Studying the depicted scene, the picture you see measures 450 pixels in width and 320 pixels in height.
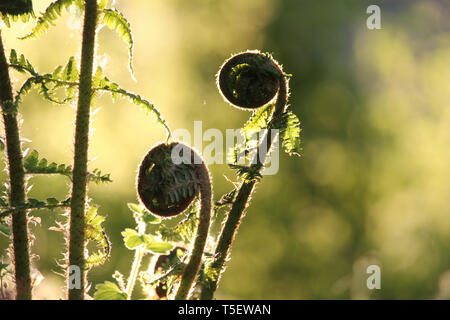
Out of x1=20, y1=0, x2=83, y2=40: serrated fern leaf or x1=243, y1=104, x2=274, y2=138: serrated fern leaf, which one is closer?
x1=20, y1=0, x2=83, y2=40: serrated fern leaf

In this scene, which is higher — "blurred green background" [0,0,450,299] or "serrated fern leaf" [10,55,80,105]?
"blurred green background" [0,0,450,299]

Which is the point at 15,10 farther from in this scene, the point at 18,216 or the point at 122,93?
the point at 18,216

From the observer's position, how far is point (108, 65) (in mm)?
1121

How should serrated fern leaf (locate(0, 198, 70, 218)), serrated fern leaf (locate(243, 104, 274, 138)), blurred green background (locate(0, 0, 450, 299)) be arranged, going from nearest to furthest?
serrated fern leaf (locate(0, 198, 70, 218)), serrated fern leaf (locate(243, 104, 274, 138)), blurred green background (locate(0, 0, 450, 299))

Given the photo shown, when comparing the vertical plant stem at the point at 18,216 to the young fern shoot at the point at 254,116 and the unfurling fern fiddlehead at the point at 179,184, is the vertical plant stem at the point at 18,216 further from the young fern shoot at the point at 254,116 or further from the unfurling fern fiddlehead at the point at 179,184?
the young fern shoot at the point at 254,116

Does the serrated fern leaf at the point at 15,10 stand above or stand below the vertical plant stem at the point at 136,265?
above

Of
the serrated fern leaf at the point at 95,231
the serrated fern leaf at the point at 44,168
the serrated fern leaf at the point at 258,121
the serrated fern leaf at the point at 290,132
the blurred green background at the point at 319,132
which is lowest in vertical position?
the serrated fern leaf at the point at 95,231

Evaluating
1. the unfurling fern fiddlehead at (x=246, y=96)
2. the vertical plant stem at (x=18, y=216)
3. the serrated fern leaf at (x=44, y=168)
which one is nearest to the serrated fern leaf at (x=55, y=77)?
the vertical plant stem at (x=18, y=216)

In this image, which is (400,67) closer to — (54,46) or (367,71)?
(367,71)

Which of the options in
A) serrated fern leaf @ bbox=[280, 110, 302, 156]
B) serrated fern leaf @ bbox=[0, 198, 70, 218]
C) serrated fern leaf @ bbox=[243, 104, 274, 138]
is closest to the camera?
serrated fern leaf @ bbox=[0, 198, 70, 218]

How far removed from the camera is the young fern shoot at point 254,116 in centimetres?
111

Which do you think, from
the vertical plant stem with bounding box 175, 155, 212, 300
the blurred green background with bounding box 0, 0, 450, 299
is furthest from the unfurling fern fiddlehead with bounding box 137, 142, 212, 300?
the blurred green background with bounding box 0, 0, 450, 299

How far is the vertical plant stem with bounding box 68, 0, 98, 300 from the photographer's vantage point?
3.32ft

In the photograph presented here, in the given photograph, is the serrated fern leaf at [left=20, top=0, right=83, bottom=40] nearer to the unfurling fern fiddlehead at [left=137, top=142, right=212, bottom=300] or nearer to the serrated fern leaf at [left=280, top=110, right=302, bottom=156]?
the unfurling fern fiddlehead at [left=137, top=142, right=212, bottom=300]
